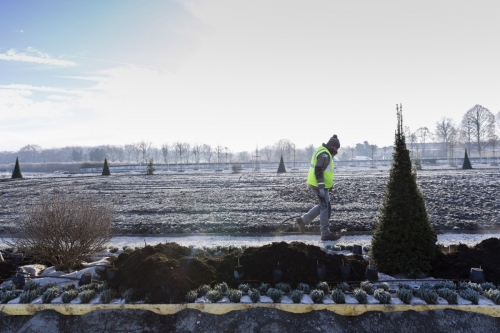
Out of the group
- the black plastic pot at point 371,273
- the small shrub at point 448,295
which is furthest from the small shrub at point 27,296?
the small shrub at point 448,295

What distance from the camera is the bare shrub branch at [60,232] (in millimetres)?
4984

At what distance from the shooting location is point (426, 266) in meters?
4.42

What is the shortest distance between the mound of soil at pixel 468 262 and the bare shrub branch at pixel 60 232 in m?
5.10

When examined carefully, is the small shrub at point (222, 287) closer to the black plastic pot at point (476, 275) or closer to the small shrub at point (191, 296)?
the small shrub at point (191, 296)

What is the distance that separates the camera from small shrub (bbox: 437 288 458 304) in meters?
3.51

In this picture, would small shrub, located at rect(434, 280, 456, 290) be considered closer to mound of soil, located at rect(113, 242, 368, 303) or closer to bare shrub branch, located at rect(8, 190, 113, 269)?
mound of soil, located at rect(113, 242, 368, 303)

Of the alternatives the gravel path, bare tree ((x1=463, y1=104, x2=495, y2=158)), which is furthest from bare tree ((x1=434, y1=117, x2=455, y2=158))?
the gravel path

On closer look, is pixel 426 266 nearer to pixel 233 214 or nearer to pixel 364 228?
pixel 364 228

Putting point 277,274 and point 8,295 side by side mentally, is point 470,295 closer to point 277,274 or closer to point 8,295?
point 277,274

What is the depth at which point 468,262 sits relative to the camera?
14.8 feet

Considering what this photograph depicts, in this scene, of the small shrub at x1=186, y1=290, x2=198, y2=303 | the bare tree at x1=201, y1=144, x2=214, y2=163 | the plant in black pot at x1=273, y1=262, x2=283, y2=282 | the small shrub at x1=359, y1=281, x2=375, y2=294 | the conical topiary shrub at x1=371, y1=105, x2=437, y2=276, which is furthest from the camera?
the bare tree at x1=201, y1=144, x2=214, y2=163

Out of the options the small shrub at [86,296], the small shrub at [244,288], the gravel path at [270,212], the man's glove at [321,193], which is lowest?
the gravel path at [270,212]

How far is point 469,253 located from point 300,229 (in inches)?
144

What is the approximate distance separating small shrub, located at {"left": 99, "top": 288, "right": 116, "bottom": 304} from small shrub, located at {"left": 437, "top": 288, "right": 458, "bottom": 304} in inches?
144
